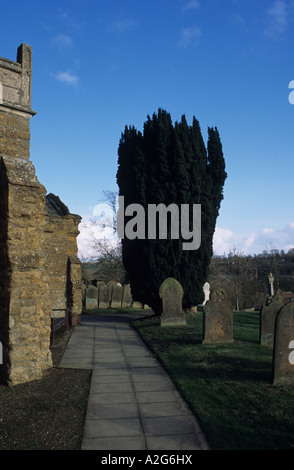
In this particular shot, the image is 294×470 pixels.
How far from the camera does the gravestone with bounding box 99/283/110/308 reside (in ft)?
66.1

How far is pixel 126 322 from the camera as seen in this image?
14680 millimetres

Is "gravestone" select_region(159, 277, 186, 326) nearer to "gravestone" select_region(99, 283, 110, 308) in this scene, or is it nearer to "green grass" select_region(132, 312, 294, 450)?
"green grass" select_region(132, 312, 294, 450)

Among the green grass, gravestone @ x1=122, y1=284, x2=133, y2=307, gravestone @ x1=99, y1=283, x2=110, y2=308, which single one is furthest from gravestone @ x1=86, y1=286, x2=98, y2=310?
the green grass

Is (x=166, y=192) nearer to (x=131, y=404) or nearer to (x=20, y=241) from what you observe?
(x=20, y=241)

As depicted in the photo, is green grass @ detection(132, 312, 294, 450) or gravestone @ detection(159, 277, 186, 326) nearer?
green grass @ detection(132, 312, 294, 450)

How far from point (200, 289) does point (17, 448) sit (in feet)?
35.9

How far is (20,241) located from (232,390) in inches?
176

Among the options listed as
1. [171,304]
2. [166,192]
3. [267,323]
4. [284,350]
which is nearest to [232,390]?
[284,350]

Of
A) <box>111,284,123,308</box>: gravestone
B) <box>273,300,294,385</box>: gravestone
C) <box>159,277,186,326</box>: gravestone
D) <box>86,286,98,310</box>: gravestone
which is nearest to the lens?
<box>273,300,294,385</box>: gravestone

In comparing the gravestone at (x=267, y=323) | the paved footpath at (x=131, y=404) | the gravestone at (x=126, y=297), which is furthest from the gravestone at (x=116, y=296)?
the gravestone at (x=267, y=323)

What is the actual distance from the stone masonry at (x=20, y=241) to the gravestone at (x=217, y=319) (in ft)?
13.3

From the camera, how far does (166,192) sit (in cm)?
1390

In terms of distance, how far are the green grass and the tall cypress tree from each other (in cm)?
389
